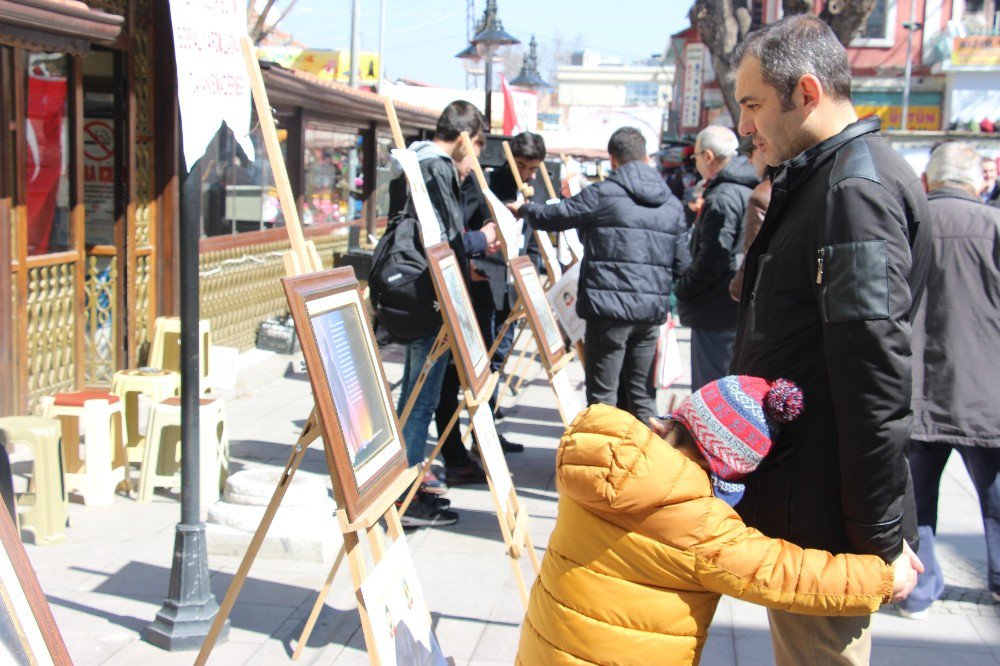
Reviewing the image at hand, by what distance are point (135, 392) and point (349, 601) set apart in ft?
Answer: 8.07

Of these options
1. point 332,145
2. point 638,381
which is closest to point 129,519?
point 638,381

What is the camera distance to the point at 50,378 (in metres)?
6.77

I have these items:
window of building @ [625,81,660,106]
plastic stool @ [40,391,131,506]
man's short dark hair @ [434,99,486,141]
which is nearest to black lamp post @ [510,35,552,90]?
man's short dark hair @ [434,99,486,141]

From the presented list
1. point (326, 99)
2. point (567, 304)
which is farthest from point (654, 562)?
point (326, 99)

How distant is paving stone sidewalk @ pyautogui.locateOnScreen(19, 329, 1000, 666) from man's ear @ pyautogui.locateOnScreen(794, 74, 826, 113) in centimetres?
238

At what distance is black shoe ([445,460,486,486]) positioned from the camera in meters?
6.15

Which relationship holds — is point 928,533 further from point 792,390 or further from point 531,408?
point 531,408

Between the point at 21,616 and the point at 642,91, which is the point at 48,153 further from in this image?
the point at 642,91

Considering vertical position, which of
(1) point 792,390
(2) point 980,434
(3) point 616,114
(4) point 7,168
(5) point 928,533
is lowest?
(5) point 928,533

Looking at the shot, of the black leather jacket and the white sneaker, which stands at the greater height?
the black leather jacket

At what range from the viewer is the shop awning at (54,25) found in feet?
16.5

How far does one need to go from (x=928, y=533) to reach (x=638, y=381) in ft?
7.01

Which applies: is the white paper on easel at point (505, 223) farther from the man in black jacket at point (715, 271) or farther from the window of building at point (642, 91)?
the window of building at point (642, 91)

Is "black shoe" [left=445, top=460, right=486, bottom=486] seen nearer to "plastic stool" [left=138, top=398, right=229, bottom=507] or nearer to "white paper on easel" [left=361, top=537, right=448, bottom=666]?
"plastic stool" [left=138, top=398, right=229, bottom=507]
